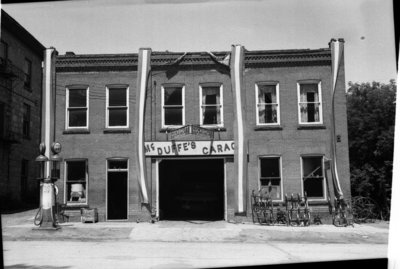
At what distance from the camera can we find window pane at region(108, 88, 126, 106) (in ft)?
Answer: 51.2

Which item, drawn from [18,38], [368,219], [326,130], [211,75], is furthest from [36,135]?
[368,219]

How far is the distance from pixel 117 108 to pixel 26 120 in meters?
3.93

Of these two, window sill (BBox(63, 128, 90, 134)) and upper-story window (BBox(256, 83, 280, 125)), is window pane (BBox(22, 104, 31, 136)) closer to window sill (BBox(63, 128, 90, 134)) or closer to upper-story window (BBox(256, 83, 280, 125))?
window sill (BBox(63, 128, 90, 134))

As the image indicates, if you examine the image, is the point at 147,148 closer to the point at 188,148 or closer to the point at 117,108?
the point at 188,148

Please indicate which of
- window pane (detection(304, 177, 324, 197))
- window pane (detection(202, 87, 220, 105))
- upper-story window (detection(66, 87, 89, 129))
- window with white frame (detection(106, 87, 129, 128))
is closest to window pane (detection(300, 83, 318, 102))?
window pane (detection(304, 177, 324, 197))

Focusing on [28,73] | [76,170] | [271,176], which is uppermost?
[28,73]

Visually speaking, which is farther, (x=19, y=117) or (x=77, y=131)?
(x=19, y=117)

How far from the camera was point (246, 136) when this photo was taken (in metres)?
15.5

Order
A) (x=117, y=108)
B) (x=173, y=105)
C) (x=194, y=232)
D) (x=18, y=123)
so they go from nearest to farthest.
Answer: (x=194, y=232)
(x=117, y=108)
(x=173, y=105)
(x=18, y=123)

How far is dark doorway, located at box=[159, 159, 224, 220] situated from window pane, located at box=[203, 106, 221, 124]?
1.63 metres

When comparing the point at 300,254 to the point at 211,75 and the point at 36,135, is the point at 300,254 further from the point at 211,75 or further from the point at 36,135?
the point at 36,135

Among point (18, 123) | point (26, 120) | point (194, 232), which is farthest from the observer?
point (26, 120)

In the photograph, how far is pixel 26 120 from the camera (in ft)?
54.9

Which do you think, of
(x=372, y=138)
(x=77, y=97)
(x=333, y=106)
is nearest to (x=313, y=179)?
(x=372, y=138)
